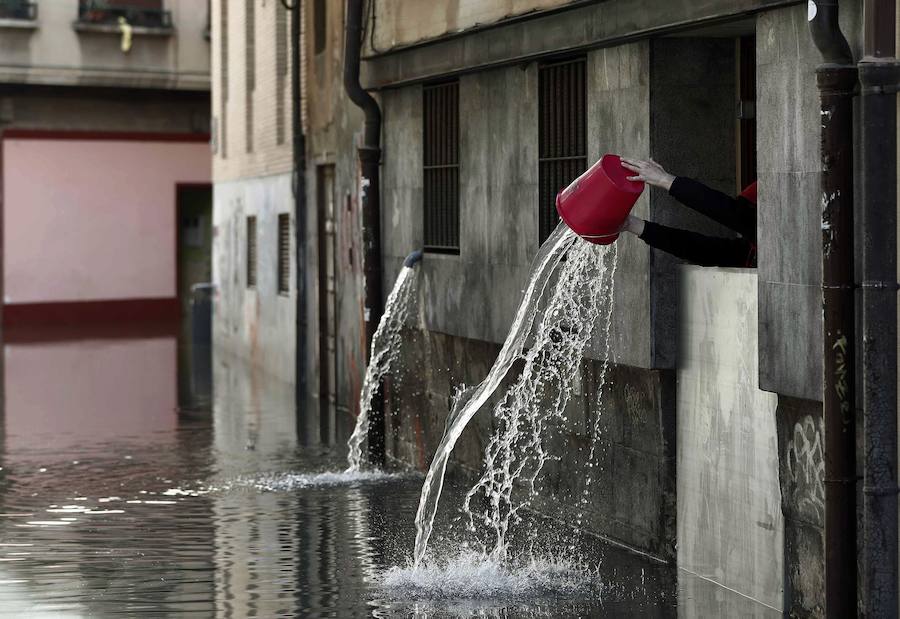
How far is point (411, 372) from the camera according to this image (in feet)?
46.2

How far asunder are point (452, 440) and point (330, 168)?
31.9 feet

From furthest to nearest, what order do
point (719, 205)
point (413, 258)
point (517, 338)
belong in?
point (413, 258)
point (517, 338)
point (719, 205)

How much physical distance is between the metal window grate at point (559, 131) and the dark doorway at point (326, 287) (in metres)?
7.18

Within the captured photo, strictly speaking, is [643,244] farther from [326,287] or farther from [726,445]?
[326,287]

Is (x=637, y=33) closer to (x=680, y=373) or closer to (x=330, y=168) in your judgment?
(x=680, y=373)

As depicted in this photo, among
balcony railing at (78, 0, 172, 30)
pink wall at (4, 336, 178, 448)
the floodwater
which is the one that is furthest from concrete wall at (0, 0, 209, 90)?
the floodwater

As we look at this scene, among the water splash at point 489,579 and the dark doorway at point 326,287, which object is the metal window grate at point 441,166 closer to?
the water splash at point 489,579

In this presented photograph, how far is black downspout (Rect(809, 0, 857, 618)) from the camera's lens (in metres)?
7.18

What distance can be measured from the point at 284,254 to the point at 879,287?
15.1 meters

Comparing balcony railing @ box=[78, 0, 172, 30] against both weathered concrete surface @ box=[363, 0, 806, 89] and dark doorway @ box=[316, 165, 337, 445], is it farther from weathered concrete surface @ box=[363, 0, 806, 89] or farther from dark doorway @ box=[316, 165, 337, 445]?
weathered concrete surface @ box=[363, 0, 806, 89]

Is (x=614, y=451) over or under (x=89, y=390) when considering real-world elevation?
over

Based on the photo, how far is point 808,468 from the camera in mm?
7891

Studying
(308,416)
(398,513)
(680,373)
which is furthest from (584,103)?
(308,416)

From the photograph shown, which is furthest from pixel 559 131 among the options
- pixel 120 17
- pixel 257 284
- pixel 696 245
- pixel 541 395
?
pixel 120 17
